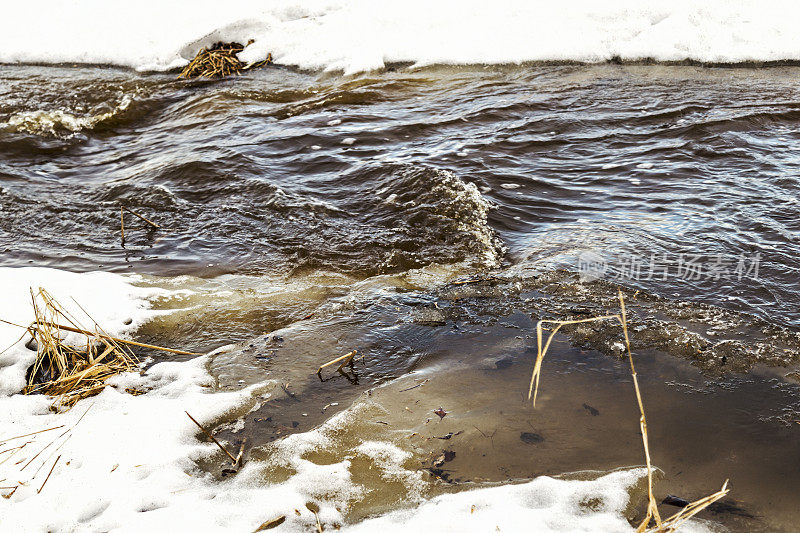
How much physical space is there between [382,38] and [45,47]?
6.46 meters

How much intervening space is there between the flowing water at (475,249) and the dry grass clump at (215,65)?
4.97 feet

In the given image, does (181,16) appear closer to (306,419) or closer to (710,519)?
(306,419)

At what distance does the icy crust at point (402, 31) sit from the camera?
26.0 ft

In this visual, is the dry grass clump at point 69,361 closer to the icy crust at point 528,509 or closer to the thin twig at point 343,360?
the thin twig at point 343,360

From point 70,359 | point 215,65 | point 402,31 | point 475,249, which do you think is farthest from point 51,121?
point 475,249

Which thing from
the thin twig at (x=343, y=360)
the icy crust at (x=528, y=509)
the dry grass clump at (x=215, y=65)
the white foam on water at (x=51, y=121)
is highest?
the dry grass clump at (x=215, y=65)

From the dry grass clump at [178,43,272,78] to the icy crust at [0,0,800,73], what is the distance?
0.25 m

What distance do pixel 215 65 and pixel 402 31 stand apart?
304cm

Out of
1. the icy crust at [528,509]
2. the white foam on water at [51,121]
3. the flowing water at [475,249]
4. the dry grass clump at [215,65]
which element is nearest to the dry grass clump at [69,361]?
the flowing water at [475,249]

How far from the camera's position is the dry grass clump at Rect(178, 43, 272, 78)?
9164 millimetres

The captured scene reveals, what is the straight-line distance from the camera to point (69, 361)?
2.93 metres

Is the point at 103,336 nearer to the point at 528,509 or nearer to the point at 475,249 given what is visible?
the point at 528,509

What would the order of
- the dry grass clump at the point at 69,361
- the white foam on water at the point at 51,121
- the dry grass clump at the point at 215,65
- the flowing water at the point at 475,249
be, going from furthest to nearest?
the dry grass clump at the point at 215,65, the white foam on water at the point at 51,121, the dry grass clump at the point at 69,361, the flowing water at the point at 475,249

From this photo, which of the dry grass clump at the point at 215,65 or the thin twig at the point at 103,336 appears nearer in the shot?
the thin twig at the point at 103,336
